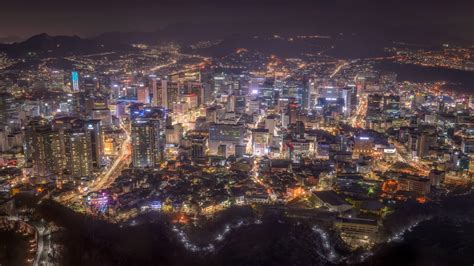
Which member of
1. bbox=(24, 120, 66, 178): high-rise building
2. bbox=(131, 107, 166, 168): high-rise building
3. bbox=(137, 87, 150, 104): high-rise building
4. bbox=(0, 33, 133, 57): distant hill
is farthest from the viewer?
bbox=(0, 33, 133, 57): distant hill

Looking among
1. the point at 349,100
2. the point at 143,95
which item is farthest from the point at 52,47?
the point at 349,100

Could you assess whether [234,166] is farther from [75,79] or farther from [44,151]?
[75,79]

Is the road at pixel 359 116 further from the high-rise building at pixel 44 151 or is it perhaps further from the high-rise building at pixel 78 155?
the high-rise building at pixel 44 151

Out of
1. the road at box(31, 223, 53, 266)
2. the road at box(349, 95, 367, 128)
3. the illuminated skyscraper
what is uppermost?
the illuminated skyscraper

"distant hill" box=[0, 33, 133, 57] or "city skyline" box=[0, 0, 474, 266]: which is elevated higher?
"distant hill" box=[0, 33, 133, 57]

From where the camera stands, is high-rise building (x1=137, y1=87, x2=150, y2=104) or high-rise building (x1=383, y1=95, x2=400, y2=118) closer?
high-rise building (x1=383, y1=95, x2=400, y2=118)

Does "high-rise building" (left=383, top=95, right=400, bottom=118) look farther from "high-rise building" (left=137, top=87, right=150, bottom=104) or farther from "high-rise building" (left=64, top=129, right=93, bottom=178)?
"high-rise building" (left=64, top=129, right=93, bottom=178)

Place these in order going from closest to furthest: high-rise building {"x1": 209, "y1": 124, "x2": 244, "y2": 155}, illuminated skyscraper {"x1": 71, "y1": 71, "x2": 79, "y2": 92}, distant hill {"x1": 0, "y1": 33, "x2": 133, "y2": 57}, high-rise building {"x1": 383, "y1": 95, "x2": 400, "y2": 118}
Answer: high-rise building {"x1": 209, "y1": 124, "x2": 244, "y2": 155}, high-rise building {"x1": 383, "y1": 95, "x2": 400, "y2": 118}, illuminated skyscraper {"x1": 71, "y1": 71, "x2": 79, "y2": 92}, distant hill {"x1": 0, "y1": 33, "x2": 133, "y2": 57}

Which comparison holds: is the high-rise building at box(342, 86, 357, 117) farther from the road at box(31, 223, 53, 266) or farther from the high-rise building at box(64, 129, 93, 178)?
the road at box(31, 223, 53, 266)

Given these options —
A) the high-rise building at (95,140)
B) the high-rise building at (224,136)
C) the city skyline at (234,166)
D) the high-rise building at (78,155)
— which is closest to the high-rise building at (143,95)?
the city skyline at (234,166)

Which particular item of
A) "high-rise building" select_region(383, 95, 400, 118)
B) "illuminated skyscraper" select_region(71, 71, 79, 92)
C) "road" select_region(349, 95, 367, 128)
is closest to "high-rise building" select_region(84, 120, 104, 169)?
"road" select_region(349, 95, 367, 128)
